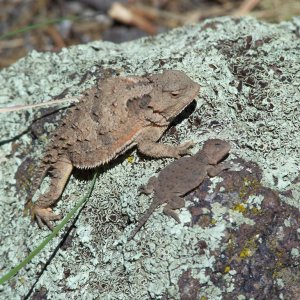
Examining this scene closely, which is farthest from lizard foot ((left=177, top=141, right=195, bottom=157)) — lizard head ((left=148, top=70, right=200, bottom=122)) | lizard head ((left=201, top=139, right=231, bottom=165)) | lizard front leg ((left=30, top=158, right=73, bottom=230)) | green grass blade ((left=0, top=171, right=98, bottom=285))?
lizard front leg ((left=30, top=158, right=73, bottom=230))

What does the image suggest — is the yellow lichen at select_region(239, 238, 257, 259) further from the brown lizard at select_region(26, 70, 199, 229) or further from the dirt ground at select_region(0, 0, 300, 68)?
the dirt ground at select_region(0, 0, 300, 68)

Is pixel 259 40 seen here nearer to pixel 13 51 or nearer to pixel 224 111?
pixel 224 111

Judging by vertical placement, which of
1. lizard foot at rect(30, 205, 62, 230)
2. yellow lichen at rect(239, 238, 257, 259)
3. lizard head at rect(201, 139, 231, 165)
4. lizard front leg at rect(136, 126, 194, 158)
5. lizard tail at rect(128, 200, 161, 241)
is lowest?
lizard foot at rect(30, 205, 62, 230)

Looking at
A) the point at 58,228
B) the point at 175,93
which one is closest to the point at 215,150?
the point at 175,93

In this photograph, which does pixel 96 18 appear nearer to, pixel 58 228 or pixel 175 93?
pixel 175 93

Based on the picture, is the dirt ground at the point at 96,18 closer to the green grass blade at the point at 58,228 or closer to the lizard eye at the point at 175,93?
the lizard eye at the point at 175,93

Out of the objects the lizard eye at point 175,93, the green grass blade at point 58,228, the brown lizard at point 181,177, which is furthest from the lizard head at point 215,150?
the green grass blade at point 58,228
